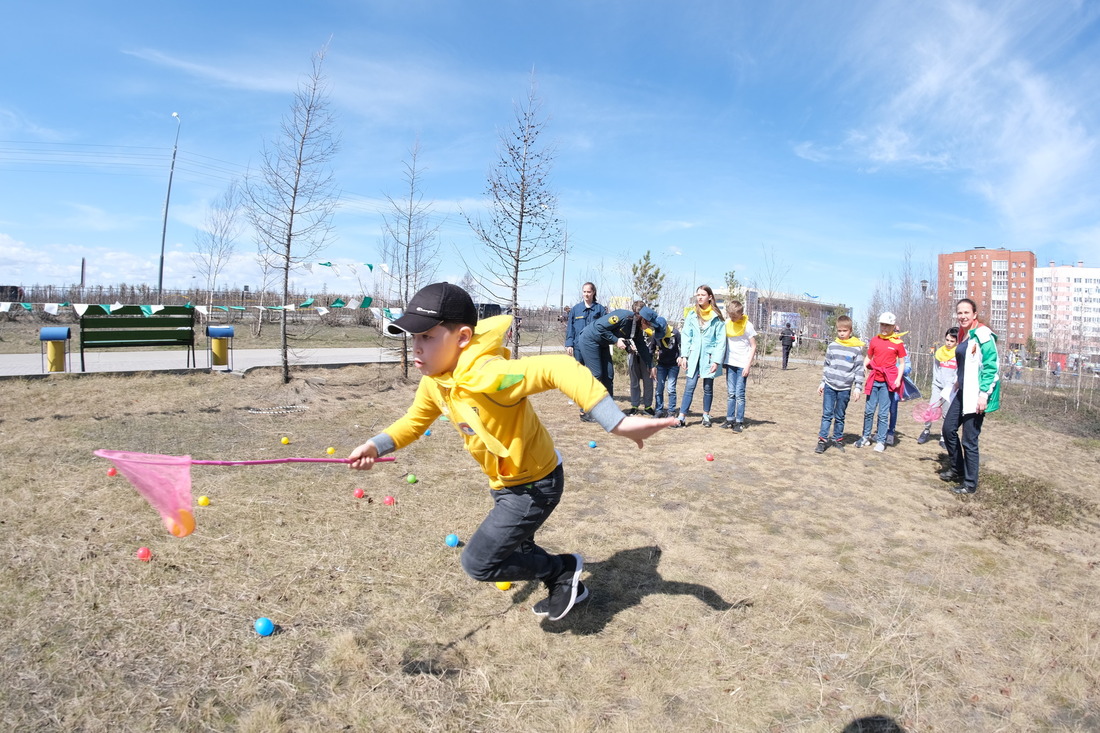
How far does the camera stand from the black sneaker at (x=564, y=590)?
12.0ft

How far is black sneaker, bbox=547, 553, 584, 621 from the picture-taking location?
365cm

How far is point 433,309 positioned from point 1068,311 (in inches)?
1258

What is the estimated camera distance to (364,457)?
3.43m

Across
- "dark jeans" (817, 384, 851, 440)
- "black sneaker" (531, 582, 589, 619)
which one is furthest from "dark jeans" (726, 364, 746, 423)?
"black sneaker" (531, 582, 589, 619)

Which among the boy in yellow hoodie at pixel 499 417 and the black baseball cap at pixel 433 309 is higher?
the black baseball cap at pixel 433 309

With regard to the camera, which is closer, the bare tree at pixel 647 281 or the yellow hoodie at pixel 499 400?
the yellow hoodie at pixel 499 400

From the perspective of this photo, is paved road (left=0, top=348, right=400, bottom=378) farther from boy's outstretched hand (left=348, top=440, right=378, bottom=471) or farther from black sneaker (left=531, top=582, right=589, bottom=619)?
black sneaker (left=531, top=582, right=589, bottom=619)

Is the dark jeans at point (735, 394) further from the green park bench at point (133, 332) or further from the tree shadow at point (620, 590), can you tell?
the green park bench at point (133, 332)

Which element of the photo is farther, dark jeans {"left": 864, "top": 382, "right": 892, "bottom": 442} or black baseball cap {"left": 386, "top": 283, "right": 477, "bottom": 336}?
dark jeans {"left": 864, "top": 382, "right": 892, "bottom": 442}

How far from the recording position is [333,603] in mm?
3832

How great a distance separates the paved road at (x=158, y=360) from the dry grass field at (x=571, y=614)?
22.6ft

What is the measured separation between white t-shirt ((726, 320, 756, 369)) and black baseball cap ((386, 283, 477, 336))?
685 centimetres

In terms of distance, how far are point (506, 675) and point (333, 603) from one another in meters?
1.28

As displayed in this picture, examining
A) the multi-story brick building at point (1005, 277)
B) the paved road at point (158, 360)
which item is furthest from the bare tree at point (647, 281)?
the multi-story brick building at point (1005, 277)
